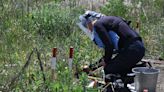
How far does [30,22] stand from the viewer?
10281 mm

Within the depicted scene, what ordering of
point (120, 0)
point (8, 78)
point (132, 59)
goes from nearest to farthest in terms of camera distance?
point (8, 78) < point (132, 59) < point (120, 0)

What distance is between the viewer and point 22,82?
6195mm

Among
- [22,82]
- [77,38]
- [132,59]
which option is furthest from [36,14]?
[22,82]

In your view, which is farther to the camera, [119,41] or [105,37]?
[119,41]

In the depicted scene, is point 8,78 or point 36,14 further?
point 36,14

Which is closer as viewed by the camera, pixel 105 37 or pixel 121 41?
pixel 105 37

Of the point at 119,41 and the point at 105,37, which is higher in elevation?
the point at 105,37

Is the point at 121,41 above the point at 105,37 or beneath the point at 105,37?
beneath

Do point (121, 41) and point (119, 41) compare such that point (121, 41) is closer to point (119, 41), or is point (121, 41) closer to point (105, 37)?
point (119, 41)

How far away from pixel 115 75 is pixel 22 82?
2151 mm

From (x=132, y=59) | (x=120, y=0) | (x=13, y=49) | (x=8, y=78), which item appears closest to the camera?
(x=8, y=78)

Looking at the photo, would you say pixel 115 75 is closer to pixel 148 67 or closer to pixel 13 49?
pixel 148 67

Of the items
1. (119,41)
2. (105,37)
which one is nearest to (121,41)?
(119,41)

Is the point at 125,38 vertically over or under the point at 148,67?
over
